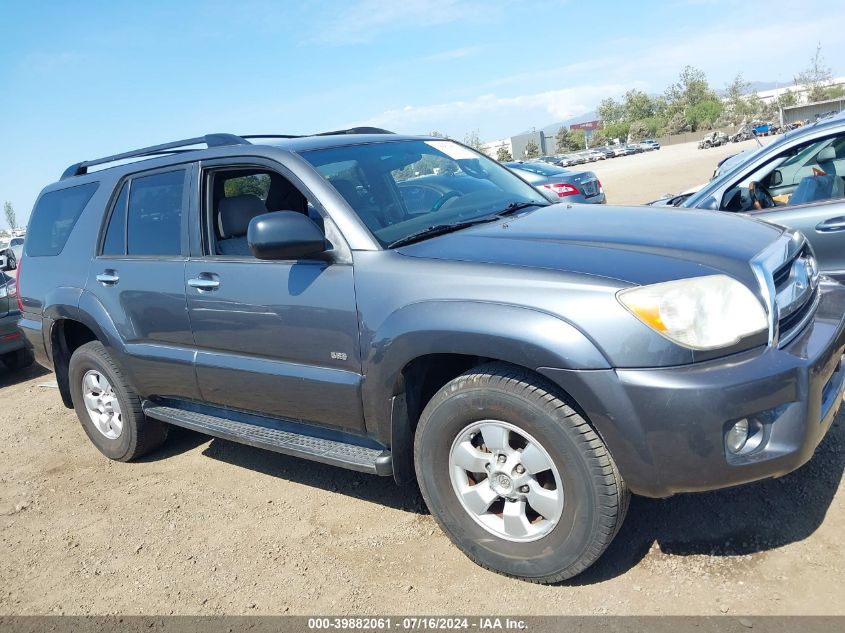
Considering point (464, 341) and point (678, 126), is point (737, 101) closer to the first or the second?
point (678, 126)

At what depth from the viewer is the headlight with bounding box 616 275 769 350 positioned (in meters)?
2.42

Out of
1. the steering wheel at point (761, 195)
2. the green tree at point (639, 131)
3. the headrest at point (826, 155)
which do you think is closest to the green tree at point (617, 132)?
the green tree at point (639, 131)

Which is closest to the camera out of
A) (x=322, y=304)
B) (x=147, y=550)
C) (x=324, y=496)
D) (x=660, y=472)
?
(x=660, y=472)

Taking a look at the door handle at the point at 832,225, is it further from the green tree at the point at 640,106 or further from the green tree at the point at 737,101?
the green tree at the point at 640,106

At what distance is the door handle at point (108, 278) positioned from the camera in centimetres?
428

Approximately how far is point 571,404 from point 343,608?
1271mm

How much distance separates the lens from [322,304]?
10.4 feet

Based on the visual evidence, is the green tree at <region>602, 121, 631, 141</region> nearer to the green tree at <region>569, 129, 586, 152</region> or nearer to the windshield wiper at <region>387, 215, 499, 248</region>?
the green tree at <region>569, 129, 586, 152</region>

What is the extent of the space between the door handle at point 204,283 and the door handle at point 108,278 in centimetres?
79

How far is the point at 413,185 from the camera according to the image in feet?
12.3

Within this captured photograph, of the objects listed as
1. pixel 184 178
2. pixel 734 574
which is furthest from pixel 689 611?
pixel 184 178

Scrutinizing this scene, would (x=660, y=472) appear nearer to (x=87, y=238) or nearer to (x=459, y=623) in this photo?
(x=459, y=623)

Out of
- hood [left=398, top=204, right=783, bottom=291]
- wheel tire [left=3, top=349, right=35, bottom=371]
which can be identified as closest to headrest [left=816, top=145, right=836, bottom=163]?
hood [left=398, top=204, right=783, bottom=291]

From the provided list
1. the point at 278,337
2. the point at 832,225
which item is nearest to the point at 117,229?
the point at 278,337
